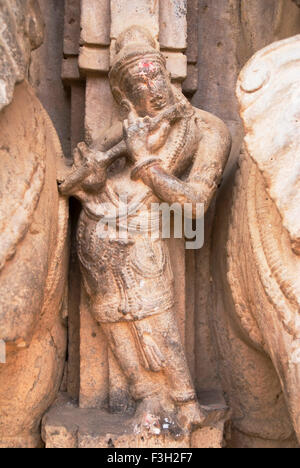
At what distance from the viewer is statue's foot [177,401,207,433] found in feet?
6.78

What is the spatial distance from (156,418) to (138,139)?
3.03 feet

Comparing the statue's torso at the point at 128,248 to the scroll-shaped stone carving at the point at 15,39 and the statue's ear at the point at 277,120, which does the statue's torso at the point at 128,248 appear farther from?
the scroll-shaped stone carving at the point at 15,39

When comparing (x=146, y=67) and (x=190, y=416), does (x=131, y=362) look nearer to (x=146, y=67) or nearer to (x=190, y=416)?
(x=190, y=416)

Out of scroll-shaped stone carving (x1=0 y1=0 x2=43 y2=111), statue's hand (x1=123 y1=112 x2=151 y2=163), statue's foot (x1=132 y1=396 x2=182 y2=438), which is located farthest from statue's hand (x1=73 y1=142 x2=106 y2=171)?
statue's foot (x1=132 y1=396 x2=182 y2=438)

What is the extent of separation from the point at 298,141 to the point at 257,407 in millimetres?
1032

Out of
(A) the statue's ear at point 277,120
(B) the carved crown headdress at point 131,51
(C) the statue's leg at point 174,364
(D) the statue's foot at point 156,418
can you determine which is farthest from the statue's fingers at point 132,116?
(D) the statue's foot at point 156,418

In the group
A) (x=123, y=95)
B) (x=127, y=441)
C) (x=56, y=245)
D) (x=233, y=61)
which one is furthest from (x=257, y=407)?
(x=233, y=61)

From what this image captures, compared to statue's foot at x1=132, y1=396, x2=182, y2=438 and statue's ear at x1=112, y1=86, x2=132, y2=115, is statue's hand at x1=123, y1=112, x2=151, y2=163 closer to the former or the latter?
statue's ear at x1=112, y1=86, x2=132, y2=115

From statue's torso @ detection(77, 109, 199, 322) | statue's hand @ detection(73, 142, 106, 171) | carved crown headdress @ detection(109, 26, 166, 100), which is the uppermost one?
carved crown headdress @ detection(109, 26, 166, 100)

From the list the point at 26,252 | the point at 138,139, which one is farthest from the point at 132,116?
the point at 26,252

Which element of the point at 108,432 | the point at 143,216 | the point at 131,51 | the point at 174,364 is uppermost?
the point at 131,51

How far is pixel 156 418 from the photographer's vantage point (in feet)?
6.75

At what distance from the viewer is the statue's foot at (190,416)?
6.78ft

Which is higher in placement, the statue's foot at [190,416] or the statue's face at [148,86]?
the statue's face at [148,86]
